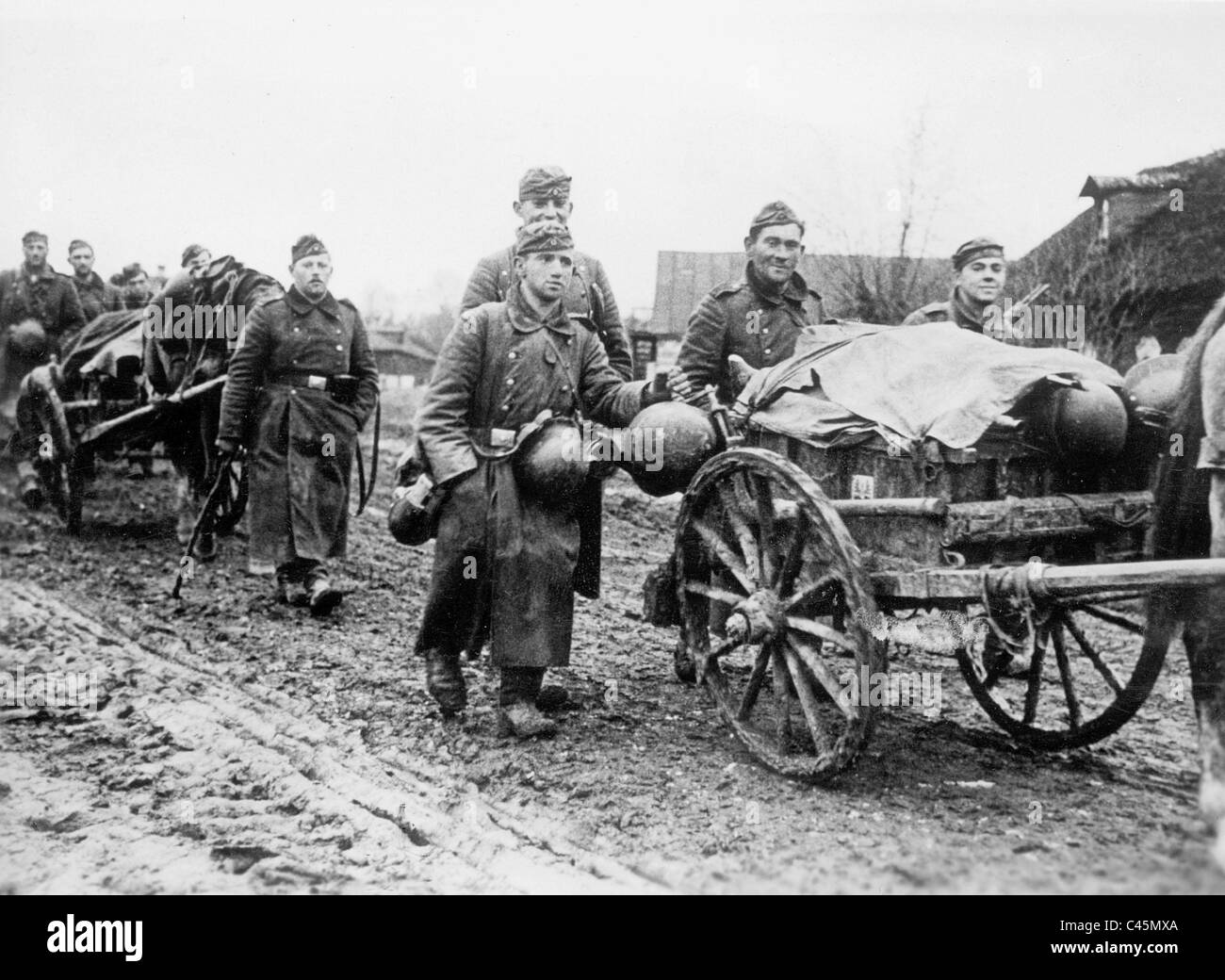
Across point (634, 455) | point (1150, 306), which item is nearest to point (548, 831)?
point (634, 455)

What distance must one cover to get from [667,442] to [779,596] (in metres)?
0.78

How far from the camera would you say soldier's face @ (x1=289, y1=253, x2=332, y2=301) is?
6.58 metres

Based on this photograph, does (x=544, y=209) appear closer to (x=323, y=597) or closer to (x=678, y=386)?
(x=678, y=386)

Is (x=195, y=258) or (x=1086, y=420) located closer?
(x=1086, y=420)

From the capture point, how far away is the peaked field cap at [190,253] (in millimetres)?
7973

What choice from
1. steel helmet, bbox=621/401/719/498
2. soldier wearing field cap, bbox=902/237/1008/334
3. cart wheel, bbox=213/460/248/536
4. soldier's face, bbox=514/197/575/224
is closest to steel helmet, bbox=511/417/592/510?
steel helmet, bbox=621/401/719/498

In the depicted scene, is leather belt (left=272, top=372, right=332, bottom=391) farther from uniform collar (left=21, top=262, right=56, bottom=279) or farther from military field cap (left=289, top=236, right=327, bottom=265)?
uniform collar (left=21, top=262, right=56, bottom=279)

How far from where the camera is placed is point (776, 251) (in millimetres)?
5031

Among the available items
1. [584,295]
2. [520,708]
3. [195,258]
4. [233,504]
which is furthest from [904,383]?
[233,504]

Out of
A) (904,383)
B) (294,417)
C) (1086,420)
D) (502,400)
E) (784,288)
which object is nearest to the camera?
(1086,420)

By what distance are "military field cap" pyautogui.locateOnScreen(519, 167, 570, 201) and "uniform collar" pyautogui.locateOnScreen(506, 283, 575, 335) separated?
3.32ft

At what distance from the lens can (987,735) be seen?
14.1 ft

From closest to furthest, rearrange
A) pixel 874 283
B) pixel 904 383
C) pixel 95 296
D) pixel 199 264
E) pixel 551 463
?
pixel 904 383
pixel 551 463
pixel 199 264
pixel 95 296
pixel 874 283
